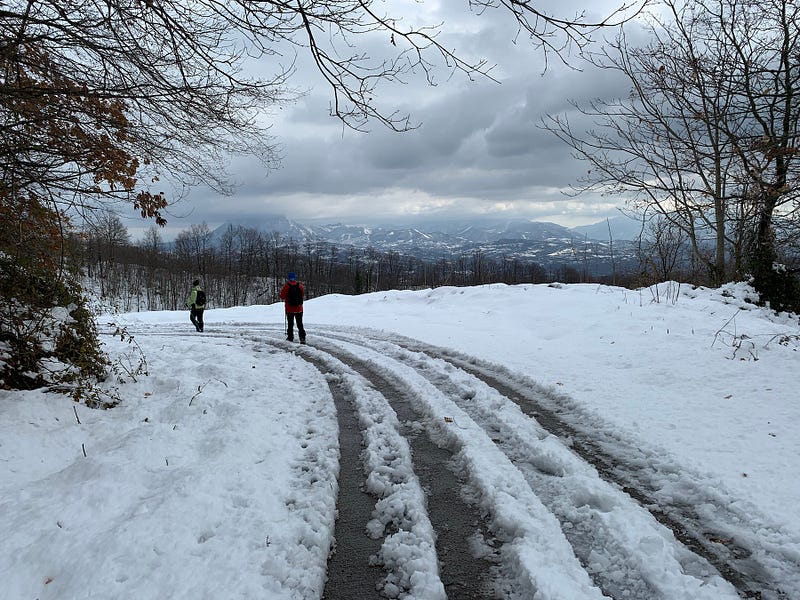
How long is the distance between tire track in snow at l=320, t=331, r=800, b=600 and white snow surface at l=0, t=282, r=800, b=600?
4cm

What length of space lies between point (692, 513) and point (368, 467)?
8.80ft

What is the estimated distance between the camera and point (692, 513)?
3193 millimetres

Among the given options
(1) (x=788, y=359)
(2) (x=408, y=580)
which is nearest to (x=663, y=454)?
(2) (x=408, y=580)

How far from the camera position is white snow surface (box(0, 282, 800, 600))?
2.63 m

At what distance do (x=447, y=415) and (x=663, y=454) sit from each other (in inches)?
91.4

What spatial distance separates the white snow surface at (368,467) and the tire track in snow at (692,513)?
41mm

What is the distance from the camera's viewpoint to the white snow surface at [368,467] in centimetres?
263

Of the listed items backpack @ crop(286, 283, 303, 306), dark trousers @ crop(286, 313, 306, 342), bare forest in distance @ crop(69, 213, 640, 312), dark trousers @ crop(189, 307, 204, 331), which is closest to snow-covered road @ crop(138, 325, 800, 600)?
dark trousers @ crop(286, 313, 306, 342)

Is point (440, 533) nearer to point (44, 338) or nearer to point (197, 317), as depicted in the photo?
point (44, 338)

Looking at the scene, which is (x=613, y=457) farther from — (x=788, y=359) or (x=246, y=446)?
(x=788, y=359)

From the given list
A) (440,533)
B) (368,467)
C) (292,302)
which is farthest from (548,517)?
(292,302)

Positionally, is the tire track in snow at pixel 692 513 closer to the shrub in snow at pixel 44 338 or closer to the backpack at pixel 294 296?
the shrub in snow at pixel 44 338

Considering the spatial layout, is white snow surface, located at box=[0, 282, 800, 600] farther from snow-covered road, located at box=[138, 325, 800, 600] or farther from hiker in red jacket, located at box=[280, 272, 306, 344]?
hiker in red jacket, located at box=[280, 272, 306, 344]

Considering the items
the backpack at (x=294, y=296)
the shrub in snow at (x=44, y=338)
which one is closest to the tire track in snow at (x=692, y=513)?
the shrub in snow at (x=44, y=338)
